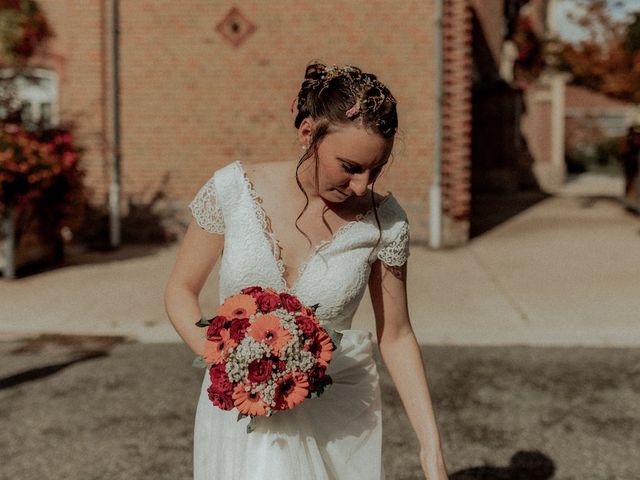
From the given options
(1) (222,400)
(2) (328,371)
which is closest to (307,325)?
(1) (222,400)

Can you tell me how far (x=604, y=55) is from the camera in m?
15.7

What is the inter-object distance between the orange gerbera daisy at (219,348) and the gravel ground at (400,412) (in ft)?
7.98

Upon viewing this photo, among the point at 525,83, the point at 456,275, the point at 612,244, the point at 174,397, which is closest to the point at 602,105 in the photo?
the point at 525,83

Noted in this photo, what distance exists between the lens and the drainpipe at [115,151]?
1238cm

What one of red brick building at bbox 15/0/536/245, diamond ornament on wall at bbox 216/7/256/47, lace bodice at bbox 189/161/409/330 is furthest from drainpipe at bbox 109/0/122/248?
lace bodice at bbox 189/161/409/330

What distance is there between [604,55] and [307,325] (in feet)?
49.8

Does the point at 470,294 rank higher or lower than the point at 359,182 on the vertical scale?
lower

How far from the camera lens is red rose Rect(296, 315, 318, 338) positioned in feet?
6.83

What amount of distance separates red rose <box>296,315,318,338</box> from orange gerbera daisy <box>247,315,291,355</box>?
0.16ft

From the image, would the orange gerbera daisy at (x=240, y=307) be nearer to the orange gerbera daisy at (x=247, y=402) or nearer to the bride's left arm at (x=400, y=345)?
the orange gerbera daisy at (x=247, y=402)

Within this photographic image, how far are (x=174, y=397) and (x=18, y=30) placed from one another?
28.7 feet

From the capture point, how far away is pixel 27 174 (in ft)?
31.4

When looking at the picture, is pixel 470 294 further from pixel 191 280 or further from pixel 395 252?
pixel 191 280

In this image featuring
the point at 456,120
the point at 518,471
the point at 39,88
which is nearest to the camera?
the point at 518,471
